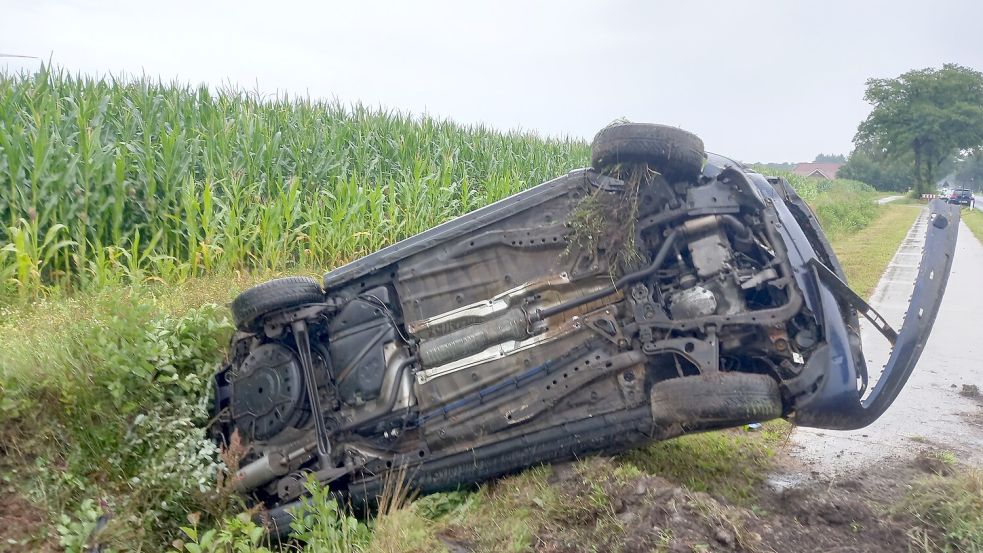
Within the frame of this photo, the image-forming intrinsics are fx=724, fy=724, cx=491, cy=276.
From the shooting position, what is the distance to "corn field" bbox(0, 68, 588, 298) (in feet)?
20.4

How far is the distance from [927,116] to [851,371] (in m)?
51.1

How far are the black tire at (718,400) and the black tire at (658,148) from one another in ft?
3.72

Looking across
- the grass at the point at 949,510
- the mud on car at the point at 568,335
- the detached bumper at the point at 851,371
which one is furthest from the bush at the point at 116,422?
the grass at the point at 949,510

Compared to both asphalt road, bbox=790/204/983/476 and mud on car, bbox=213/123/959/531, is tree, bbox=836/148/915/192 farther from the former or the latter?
mud on car, bbox=213/123/959/531

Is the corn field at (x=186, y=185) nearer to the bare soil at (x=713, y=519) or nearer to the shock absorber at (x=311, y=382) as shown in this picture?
the shock absorber at (x=311, y=382)

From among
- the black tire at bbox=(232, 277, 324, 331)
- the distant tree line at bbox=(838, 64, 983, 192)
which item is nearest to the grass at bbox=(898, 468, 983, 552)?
the black tire at bbox=(232, 277, 324, 331)

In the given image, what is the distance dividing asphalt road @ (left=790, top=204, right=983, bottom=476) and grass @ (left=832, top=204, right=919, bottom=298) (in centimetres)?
104

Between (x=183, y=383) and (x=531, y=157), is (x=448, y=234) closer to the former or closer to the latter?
(x=183, y=383)

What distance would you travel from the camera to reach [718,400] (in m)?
3.33

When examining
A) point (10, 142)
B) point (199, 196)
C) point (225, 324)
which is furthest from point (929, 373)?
point (10, 142)

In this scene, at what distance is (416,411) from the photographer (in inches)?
159

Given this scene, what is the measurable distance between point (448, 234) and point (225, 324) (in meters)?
1.66

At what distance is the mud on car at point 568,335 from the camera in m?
3.52

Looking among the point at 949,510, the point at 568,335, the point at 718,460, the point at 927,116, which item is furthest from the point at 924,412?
the point at 927,116
